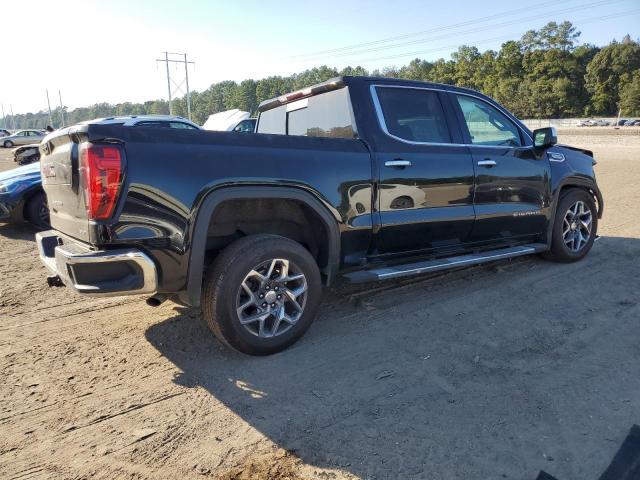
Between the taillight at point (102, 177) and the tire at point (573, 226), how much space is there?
4436mm

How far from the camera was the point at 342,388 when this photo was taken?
2889 mm

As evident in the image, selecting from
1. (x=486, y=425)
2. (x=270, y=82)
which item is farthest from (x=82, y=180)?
(x=270, y=82)

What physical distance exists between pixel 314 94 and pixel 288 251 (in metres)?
1.70

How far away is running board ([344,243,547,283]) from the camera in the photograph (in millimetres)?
3623

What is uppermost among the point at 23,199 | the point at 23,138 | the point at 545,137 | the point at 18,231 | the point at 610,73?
the point at 610,73

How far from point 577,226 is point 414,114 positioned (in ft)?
8.52

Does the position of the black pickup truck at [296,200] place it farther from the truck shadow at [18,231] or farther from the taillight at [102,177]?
the truck shadow at [18,231]

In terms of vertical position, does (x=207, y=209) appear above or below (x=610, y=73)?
below

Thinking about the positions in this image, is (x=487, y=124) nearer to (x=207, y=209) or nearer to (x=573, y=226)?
(x=573, y=226)

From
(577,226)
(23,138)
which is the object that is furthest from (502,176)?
(23,138)

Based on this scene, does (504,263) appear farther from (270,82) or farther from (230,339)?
(270,82)

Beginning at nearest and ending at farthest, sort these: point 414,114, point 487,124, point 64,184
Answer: point 64,184 < point 414,114 < point 487,124

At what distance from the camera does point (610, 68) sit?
240 feet

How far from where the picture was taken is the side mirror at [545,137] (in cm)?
466
